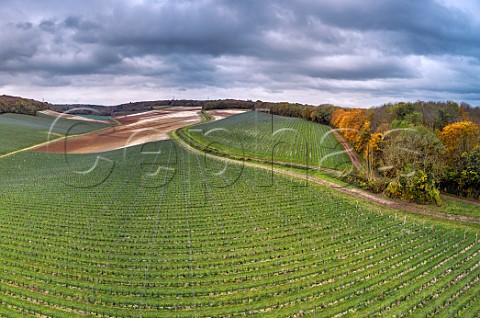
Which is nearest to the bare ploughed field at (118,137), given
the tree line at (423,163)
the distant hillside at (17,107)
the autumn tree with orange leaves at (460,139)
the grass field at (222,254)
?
the grass field at (222,254)

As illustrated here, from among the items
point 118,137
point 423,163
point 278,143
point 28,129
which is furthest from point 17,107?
point 423,163

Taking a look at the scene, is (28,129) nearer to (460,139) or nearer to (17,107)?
(17,107)

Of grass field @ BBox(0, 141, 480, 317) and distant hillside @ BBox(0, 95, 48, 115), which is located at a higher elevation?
distant hillside @ BBox(0, 95, 48, 115)

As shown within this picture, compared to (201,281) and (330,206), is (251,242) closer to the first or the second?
(201,281)

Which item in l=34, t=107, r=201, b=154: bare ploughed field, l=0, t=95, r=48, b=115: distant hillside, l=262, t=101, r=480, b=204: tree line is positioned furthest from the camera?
l=0, t=95, r=48, b=115: distant hillside

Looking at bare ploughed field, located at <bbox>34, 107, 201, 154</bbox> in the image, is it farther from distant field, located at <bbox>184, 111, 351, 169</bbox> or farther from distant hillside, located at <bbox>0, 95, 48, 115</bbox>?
distant hillside, located at <bbox>0, 95, 48, 115</bbox>

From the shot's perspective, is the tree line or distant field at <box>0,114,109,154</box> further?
distant field at <box>0,114,109,154</box>

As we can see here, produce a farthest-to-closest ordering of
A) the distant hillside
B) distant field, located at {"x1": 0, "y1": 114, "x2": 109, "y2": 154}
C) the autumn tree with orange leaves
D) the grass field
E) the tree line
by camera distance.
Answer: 1. the distant hillside
2. distant field, located at {"x1": 0, "y1": 114, "x2": 109, "y2": 154}
3. the autumn tree with orange leaves
4. the tree line
5. the grass field

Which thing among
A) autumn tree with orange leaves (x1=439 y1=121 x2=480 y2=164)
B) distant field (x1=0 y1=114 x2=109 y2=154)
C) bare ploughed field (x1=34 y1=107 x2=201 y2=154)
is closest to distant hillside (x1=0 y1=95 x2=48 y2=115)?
distant field (x1=0 y1=114 x2=109 y2=154)
